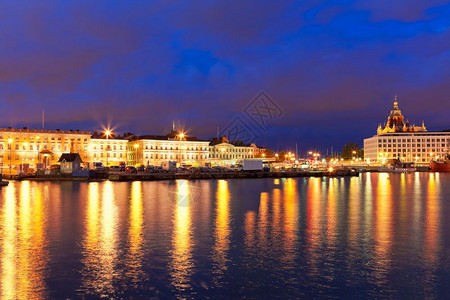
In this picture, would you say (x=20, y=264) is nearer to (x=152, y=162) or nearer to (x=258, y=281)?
(x=258, y=281)

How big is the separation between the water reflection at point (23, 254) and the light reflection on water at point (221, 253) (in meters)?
0.05

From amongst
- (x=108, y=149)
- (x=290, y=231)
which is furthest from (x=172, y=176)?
(x=290, y=231)

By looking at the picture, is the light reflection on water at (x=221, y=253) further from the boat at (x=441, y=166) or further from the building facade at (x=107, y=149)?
the boat at (x=441, y=166)

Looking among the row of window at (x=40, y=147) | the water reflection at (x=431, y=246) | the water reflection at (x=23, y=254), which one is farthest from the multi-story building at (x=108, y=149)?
the water reflection at (x=431, y=246)

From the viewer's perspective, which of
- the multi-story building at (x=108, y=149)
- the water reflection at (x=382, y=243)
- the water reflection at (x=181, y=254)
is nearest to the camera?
the water reflection at (x=181, y=254)

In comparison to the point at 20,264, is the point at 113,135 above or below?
above

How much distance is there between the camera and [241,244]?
22938 millimetres

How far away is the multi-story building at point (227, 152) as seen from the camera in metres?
172

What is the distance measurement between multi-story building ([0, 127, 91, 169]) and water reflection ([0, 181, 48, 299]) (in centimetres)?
9599

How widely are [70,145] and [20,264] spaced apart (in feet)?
402

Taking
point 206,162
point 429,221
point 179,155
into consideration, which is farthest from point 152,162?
point 429,221

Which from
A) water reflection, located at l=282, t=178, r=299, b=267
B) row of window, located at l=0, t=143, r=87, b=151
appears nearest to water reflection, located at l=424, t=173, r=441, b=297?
water reflection, located at l=282, t=178, r=299, b=267

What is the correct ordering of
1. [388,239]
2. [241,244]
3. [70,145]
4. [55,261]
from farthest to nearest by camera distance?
1. [70,145]
2. [388,239]
3. [241,244]
4. [55,261]

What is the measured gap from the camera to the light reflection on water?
15.9 metres
